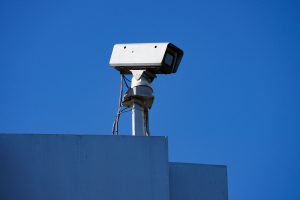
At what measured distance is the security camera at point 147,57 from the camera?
14.3 meters

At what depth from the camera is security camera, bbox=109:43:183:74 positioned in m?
14.3

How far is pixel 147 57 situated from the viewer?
14.4m

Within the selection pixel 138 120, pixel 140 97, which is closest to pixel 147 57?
pixel 140 97
